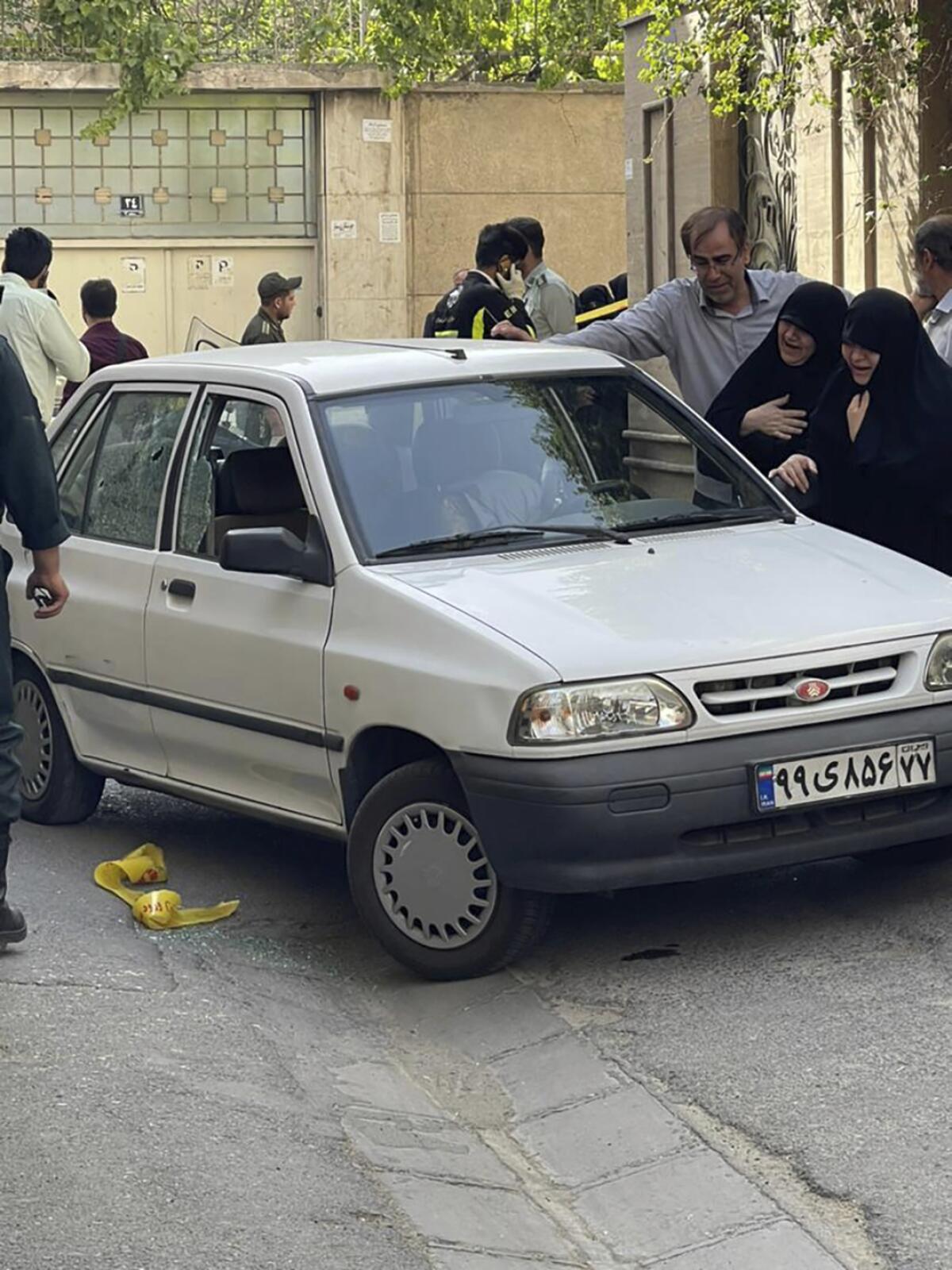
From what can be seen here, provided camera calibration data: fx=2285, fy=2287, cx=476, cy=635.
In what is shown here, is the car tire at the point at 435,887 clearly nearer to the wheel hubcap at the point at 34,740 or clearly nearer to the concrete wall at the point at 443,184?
the wheel hubcap at the point at 34,740

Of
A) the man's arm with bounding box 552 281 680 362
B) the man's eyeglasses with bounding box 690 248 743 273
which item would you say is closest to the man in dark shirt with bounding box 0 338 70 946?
the man's arm with bounding box 552 281 680 362

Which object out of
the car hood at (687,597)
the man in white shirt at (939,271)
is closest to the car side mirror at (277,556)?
the car hood at (687,597)

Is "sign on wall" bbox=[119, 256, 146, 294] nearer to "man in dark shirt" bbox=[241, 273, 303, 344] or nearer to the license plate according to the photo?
"man in dark shirt" bbox=[241, 273, 303, 344]

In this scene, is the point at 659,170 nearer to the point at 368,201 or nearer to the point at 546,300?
the point at 546,300

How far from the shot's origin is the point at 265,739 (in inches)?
260

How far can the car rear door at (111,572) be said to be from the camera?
7258 millimetres

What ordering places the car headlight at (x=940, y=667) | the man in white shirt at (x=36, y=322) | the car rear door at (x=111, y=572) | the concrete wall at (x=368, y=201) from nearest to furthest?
the car headlight at (x=940, y=667) → the car rear door at (x=111, y=572) → the man in white shirt at (x=36, y=322) → the concrete wall at (x=368, y=201)

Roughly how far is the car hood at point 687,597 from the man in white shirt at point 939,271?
1617mm

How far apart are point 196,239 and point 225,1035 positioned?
1864 centimetres

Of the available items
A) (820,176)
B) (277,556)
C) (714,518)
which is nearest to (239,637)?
(277,556)

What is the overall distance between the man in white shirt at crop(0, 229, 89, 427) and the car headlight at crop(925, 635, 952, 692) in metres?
6.45

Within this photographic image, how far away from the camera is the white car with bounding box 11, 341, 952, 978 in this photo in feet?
18.7

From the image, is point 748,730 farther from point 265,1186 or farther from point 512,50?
point 512,50

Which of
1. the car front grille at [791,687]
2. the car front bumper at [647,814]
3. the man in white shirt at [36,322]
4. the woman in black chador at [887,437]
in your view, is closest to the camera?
the car front bumper at [647,814]
